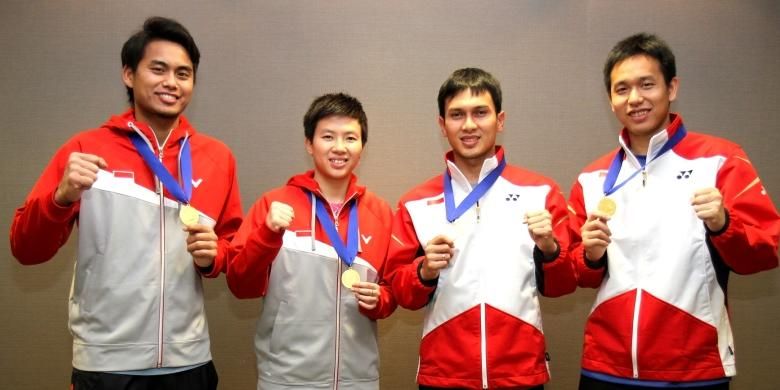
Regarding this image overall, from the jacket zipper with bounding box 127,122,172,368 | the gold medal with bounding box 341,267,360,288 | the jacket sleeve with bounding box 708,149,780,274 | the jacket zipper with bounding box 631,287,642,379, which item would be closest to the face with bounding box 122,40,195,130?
the jacket zipper with bounding box 127,122,172,368

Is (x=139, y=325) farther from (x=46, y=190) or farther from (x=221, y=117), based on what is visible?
(x=221, y=117)

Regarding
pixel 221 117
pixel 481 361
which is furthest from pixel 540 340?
pixel 221 117

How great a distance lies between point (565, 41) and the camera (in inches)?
160

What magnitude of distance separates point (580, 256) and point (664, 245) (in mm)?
343

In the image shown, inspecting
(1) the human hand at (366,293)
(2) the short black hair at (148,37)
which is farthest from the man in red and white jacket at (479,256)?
(2) the short black hair at (148,37)

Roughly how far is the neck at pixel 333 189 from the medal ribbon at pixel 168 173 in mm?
610

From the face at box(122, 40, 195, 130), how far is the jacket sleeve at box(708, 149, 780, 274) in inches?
90.7

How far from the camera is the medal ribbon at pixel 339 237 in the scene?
2.96 meters

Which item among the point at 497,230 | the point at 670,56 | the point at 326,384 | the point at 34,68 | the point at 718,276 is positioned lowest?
the point at 326,384

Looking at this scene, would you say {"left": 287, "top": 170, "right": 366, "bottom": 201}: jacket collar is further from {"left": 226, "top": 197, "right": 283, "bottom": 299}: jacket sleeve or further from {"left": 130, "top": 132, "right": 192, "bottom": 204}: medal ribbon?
{"left": 130, "top": 132, "right": 192, "bottom": 204}: medal ribbon

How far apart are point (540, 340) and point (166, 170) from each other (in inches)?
68.8

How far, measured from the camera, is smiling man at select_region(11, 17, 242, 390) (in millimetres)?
2670

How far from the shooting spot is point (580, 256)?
2863mm

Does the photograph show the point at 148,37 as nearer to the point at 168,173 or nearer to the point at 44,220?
the point at 168,173
